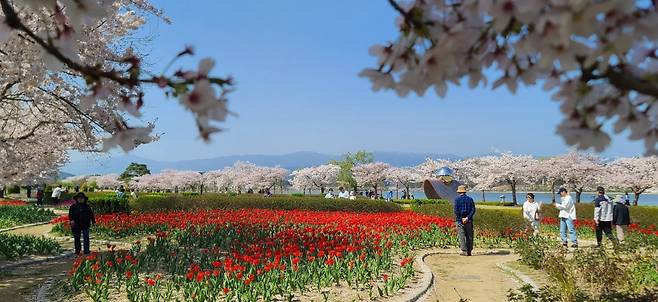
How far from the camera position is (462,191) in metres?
12.5

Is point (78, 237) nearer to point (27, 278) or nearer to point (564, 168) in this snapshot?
point (27, 278)

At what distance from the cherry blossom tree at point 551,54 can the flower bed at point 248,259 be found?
211 inches

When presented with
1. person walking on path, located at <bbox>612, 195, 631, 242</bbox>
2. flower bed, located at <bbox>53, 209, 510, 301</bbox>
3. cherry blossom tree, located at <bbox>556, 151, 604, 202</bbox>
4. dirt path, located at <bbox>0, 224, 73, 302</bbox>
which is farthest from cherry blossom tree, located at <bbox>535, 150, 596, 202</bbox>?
dirt path, located at <bbox>0, 224, 73, 302</bbox>

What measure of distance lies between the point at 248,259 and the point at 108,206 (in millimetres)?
16908

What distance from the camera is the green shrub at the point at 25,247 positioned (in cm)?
1179

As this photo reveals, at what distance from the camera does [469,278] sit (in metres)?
9.44

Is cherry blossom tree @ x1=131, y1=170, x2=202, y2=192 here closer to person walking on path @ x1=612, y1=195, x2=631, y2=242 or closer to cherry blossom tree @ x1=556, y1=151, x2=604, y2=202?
cherry blossom tree @ x1=556, y1=151, x2=604, y2=202

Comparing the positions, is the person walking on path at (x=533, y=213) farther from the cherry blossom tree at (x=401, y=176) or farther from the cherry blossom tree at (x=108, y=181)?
the cherry blossom tree at (x=108, y=181)

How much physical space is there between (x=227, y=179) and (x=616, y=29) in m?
86.1

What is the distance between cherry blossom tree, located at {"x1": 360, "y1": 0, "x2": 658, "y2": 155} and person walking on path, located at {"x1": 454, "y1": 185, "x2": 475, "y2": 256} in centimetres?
1049

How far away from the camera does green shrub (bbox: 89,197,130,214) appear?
72.5ft

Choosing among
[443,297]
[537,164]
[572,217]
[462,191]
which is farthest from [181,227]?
[537,164]

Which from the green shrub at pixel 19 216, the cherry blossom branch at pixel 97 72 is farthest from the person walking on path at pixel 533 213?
the green shrub at pixel 19 216

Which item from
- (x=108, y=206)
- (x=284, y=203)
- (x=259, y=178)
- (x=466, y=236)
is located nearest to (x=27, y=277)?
(x=466, y=236)
